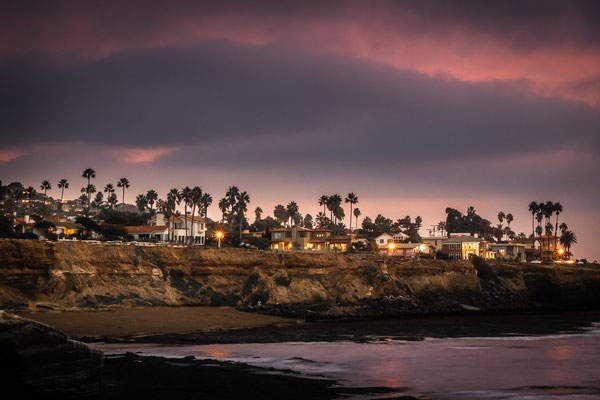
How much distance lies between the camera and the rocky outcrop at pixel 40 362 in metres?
12.5

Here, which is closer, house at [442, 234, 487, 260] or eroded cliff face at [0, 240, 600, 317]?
eroded cliff face at [0, 240, 600, 317]

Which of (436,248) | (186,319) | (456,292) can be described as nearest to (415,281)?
(456,292)

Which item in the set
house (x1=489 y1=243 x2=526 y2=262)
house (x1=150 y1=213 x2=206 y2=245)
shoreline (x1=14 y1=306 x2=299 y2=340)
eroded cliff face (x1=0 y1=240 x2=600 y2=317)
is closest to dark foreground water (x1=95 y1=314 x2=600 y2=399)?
shoreline (x1=14 y1=306 x2=299 y2=340)

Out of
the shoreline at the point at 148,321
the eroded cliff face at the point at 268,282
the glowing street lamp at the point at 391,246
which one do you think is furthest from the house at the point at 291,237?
the shoreline at the point at 148,321

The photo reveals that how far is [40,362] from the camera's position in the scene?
12.9m

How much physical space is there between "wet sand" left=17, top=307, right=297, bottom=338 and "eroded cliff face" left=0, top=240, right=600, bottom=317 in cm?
273

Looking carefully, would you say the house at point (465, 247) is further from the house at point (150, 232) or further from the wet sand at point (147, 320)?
the wet sand at point (147, 320)

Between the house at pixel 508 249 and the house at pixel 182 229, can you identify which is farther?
the house at pixel 508 249

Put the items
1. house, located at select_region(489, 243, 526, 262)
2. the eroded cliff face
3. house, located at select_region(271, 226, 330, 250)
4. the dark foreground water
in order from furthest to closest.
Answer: house, located at select_region(489, 243, 526, 262) → house, located at select_region(271, 226, 330, 250) → the eroded cliff face → the dark foreground water

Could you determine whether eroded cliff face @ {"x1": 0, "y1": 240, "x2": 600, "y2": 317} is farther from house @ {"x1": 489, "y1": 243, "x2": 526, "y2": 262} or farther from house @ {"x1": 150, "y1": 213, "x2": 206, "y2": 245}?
house @ {"x1": 489, "y1": 243, "x2": 526, "y2": 262}

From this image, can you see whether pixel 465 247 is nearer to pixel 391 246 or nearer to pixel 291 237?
pixel 391 246

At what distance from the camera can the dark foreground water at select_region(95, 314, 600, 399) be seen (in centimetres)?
2434

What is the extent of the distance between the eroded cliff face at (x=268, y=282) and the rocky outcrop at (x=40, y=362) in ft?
110

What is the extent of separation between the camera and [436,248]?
480ft
